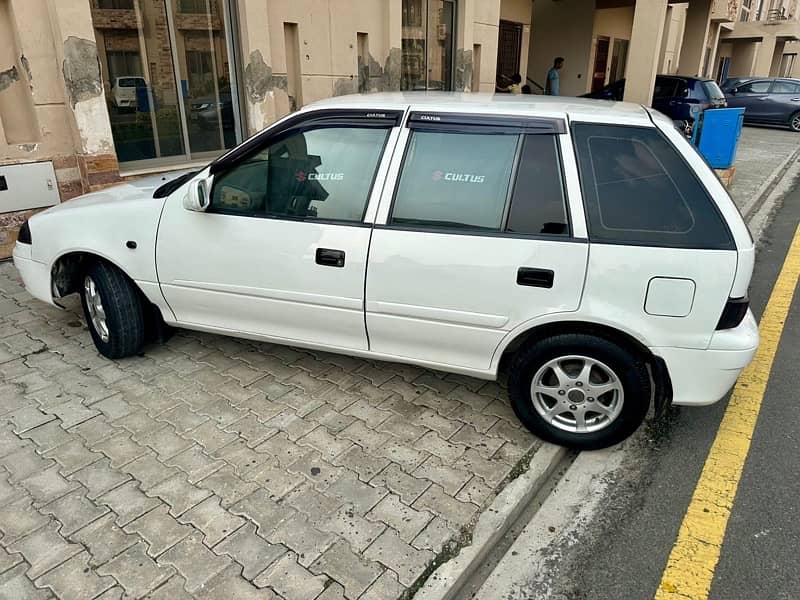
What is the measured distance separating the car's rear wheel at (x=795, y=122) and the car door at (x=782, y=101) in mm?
95

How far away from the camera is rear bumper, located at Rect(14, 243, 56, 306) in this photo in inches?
154

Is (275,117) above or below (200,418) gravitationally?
above

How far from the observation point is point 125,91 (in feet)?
20.8

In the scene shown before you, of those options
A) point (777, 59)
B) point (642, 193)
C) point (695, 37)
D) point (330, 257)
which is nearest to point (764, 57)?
point (777, 59)

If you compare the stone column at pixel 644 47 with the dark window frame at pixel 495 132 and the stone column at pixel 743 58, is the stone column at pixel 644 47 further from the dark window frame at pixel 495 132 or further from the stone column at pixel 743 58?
the stone column at pixel 743 58

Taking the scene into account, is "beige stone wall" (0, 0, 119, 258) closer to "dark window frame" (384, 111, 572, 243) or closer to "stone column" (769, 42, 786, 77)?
"dark window frame" (384, 111, 572, 243)

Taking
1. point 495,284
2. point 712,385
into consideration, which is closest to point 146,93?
point 495,284

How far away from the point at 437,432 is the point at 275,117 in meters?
5.56

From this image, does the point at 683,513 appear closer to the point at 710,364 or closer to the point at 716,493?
the point at 716,493

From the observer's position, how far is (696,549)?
99.4 inches

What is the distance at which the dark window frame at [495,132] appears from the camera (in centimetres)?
287

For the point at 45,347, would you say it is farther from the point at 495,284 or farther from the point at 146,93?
the point at 146,93

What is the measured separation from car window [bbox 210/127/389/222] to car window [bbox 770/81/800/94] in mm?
19269

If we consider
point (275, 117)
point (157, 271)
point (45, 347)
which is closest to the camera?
point (157, 271)
